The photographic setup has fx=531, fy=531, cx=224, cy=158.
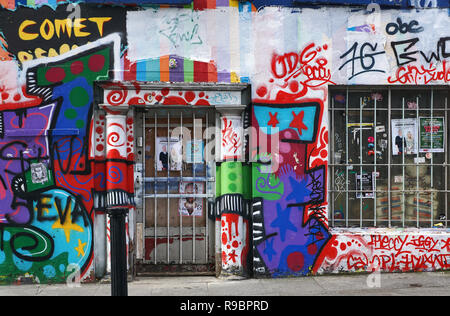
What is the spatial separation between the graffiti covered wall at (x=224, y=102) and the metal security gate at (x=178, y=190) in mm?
289

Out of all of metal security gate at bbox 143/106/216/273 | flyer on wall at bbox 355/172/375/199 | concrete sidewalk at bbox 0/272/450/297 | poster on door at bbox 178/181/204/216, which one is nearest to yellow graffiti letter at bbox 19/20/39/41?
metal security gate at bbox 143/106/216/273

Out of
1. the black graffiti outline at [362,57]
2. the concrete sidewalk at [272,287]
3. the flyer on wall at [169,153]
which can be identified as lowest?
the concrete sidewalk at [272,287]

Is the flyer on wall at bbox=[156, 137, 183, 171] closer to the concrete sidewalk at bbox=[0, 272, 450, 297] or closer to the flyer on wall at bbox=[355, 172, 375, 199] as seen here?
the concrete sidewalk at bbox=[0, 272, 450, 297]

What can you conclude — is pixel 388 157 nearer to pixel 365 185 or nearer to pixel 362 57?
pixel 365 185

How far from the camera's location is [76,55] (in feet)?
22.6

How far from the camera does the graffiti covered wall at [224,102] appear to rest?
685 cm

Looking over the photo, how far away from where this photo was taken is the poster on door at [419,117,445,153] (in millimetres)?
7395

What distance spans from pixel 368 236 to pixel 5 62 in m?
5.28

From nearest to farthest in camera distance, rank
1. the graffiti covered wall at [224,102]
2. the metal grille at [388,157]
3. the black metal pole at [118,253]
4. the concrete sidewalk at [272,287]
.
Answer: the black metal pole at [118,253]
the concrete sidewalk at [272,287]
the graffiti covered wall at [224,102]
the metal grille at [388,157]

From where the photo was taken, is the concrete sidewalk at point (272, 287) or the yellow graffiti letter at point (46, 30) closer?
the concrete sidewalk at point (272, 287)

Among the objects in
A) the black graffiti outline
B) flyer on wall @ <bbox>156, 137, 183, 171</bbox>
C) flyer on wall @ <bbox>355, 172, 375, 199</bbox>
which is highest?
the black graffiti outline

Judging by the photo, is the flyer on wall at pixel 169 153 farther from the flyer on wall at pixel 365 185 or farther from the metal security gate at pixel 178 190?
the flyer on wall at pixel 365 185

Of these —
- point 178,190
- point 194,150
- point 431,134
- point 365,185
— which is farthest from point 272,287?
point 431,134

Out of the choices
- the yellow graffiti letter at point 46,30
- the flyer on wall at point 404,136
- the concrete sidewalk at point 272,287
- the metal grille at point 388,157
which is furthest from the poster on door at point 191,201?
the flyer on wall at point 404,136
